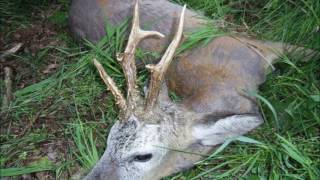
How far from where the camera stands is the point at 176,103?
4613 millimetres

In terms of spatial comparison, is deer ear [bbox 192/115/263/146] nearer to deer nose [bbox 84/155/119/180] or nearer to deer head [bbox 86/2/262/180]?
deer head [bbox 86/2/262/180]

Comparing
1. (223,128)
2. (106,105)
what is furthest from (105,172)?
(106,105)

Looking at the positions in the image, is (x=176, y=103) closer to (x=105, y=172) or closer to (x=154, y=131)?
(x=154, y=131)

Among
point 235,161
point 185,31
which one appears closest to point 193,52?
point 185,31

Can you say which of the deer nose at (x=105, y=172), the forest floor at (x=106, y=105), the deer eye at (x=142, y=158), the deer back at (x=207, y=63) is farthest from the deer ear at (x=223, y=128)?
the deer nose at (x=105, y=172)

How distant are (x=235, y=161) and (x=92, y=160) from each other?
1.17 m

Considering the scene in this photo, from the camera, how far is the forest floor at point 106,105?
4.38 metres

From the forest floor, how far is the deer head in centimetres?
14

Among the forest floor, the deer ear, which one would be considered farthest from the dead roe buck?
the forest floor

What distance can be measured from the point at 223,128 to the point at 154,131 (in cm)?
52

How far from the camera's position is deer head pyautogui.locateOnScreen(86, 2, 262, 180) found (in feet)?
13.6

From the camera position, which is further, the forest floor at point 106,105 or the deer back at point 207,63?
the deer back at point 207,63

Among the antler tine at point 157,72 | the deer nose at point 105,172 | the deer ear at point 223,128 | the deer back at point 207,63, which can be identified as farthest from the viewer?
the deer back at point 207,63

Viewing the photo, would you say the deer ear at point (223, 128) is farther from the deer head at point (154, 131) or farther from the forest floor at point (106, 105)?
the forest floor at point (106, 105)
